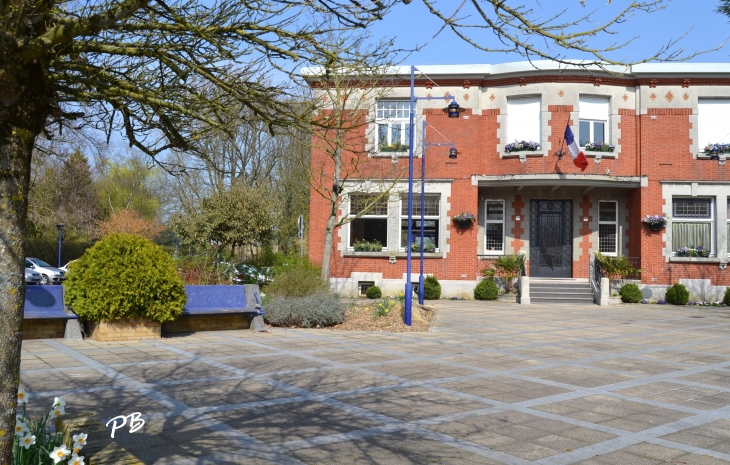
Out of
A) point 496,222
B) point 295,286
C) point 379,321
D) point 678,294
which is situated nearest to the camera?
point 379,321

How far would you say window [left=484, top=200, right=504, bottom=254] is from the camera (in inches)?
985

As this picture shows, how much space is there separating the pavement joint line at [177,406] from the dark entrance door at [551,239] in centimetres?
1797

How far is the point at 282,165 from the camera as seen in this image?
38281 mm

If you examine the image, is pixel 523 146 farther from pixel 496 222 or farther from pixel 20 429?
pixel 20 429

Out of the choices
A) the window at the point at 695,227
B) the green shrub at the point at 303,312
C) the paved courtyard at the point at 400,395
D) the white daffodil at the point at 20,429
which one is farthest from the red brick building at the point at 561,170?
the white daffodil at the point at 20,429

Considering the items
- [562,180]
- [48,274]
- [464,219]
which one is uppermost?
[562,180]

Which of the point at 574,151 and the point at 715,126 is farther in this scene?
the point at 715,126

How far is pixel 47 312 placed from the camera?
39.0 feet

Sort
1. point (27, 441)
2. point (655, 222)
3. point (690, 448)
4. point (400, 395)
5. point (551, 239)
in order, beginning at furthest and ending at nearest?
point (551, 239) → point (655, 222) → point (400, 395) → point (690, 448) → point (27, 441)

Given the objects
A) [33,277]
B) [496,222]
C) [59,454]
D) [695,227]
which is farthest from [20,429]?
[33,277]

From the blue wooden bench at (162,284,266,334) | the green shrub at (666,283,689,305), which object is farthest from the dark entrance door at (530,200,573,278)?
the blue wooden bench at (162,284,266,334)

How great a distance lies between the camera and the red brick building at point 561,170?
2342cm

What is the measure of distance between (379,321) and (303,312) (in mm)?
1744

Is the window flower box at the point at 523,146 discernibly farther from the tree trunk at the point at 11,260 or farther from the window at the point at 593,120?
the tree trunk at the point at 11,260
